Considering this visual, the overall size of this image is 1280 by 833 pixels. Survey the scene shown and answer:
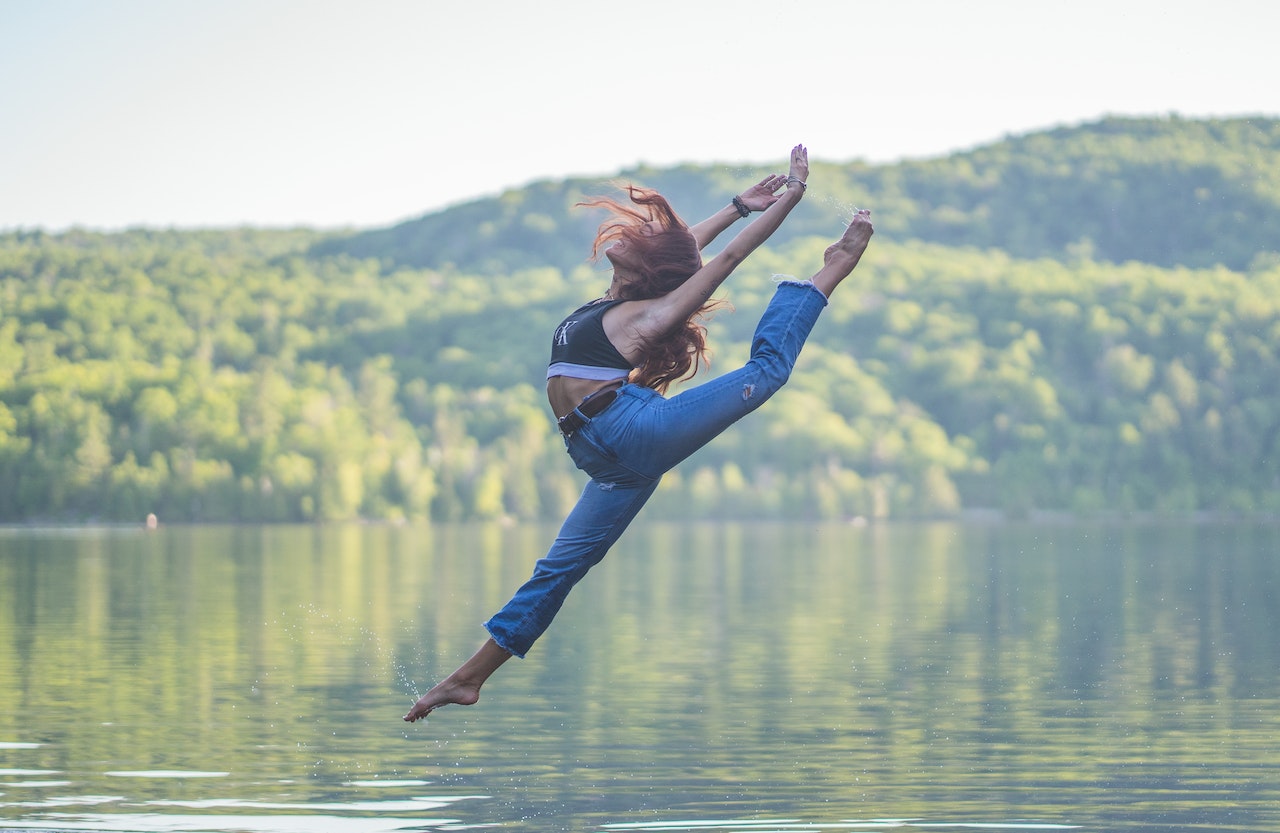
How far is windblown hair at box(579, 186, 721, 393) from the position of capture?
35.4 ft

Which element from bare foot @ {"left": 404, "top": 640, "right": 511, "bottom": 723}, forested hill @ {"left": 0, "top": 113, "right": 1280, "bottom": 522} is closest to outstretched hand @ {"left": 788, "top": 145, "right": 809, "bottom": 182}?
bare foot @ {"left": 404, "top": 640, "right": 511, "bottom": 723}

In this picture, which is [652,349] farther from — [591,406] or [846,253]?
[846,253]

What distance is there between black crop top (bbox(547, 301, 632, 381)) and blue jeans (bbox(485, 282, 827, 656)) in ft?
0.49

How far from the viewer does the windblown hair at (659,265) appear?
10.8 meters

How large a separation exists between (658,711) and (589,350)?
1155cm

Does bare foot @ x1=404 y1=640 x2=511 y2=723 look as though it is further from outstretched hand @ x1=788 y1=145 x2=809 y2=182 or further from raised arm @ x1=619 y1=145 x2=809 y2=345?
outstretched hand @ x1=788 y1=145 x2=809 y2=182

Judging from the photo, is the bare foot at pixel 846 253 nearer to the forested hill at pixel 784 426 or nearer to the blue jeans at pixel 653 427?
the blue jeans at pixel 653 427

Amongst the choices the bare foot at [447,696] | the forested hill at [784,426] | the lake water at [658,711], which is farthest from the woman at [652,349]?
the forested hill at [784,426]

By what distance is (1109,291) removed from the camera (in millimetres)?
193875

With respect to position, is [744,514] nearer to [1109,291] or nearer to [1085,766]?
[1109,291]

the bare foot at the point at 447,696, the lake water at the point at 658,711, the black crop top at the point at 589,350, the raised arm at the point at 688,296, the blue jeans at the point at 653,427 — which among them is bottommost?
the lake water at the point at 658,711

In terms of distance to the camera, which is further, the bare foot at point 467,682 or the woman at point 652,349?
the bare foot at point 467,682

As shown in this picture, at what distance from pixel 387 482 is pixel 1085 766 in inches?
5486

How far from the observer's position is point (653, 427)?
34.8 feet
